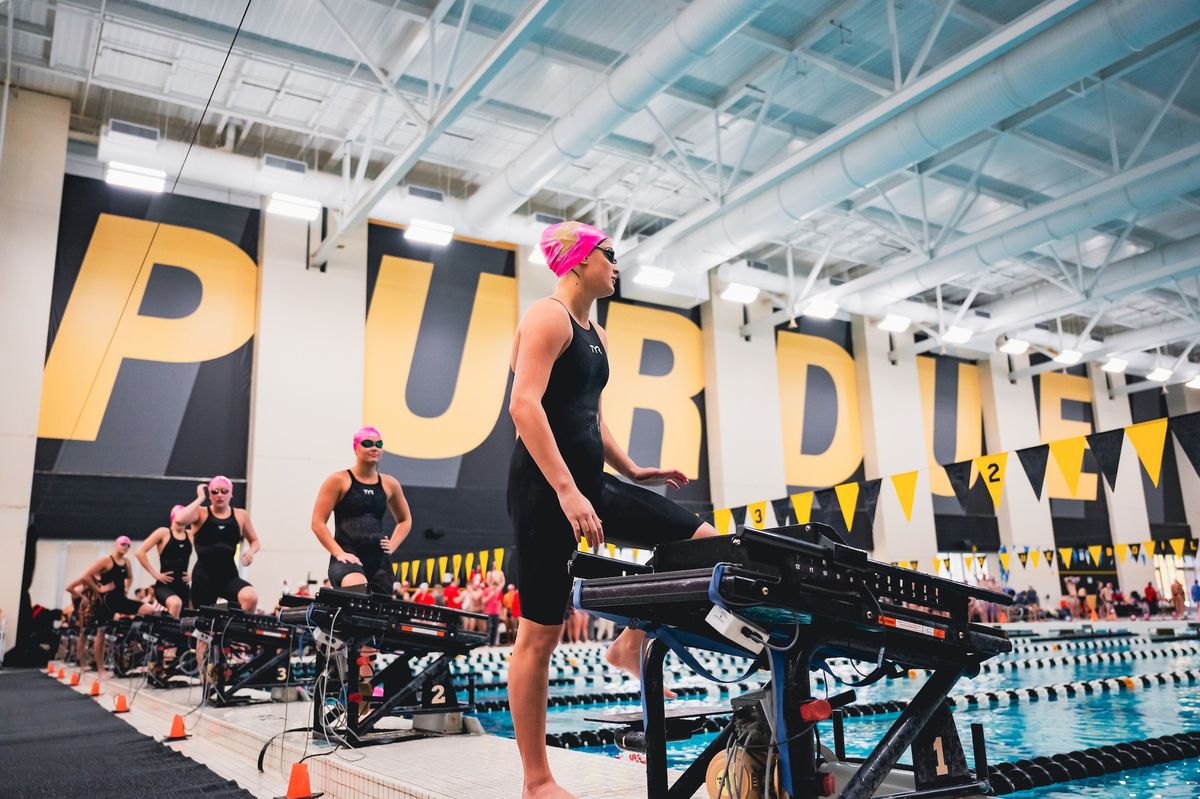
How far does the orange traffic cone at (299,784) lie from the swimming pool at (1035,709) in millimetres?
1103

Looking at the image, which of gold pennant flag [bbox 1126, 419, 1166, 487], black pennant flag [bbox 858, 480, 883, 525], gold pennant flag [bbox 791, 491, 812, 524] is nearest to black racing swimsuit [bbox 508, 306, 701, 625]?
gold pennant flag [bbox 1126, 419, 1166, 487]

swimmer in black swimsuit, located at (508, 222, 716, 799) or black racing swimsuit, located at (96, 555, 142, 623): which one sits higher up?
swimmer in black swimsuit, located at (508, 222, 716, 799)

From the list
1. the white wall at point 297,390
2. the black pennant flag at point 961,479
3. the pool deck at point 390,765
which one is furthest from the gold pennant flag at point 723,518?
the pool deck at point 390,765

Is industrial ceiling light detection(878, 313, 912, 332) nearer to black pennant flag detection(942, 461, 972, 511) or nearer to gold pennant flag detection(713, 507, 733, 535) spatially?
gold pennant flag detection(713, 507, 733, 535)

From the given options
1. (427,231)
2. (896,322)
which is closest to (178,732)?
(427,231)

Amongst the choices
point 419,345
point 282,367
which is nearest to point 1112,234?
point 419,345

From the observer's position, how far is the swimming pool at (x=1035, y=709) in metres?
3.64

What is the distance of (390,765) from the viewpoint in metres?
2.98

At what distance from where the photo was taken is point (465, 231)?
49.2 ft

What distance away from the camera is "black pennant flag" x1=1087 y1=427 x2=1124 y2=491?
7.82 m

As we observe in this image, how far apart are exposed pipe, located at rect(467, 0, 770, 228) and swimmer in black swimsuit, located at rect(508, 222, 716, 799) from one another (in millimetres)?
7471

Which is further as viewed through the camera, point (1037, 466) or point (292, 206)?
point (292, 206)

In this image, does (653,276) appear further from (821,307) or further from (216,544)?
(216,544)

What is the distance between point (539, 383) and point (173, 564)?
693 centimetres
